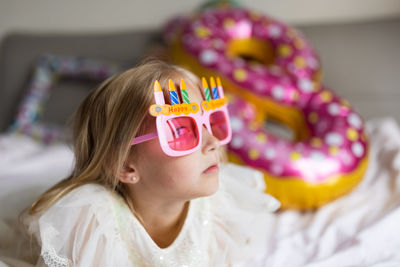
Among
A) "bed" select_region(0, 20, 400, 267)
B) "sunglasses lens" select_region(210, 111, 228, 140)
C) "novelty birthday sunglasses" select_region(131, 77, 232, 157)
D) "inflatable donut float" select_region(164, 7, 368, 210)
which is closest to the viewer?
"novelty birthday sunglasses" select_region(131, 77, 232, 157)

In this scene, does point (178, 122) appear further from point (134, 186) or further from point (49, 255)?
point (49, 255)

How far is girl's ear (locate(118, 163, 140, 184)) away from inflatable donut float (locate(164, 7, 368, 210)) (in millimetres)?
516

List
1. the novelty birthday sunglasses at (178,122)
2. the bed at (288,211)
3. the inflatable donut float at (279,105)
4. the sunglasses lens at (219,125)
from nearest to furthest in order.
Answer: the novelty birthday sunglasses at (178,122) < the sunglasses lens at (219,125) < the bed at (288,211) < the inflatable donut float at (279,105)

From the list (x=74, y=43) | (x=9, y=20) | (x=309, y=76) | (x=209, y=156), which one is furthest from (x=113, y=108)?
(x=9, y=20)

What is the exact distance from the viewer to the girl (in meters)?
0.77

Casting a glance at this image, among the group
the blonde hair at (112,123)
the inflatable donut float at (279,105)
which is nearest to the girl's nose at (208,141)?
the blonde hair at (112,123)

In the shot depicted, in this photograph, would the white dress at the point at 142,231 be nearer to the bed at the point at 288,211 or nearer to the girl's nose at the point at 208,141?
the bed at the point at 288,211

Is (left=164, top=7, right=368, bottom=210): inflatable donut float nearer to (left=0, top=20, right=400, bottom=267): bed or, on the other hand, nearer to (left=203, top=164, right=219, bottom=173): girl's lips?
(left=0, top=20, right=400, bottom=267): bed

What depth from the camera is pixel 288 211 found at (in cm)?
124

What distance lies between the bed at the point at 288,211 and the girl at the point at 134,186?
0.19 meters

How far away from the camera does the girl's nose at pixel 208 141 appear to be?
0.80 metres

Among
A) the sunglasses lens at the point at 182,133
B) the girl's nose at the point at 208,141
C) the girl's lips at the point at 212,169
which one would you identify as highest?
the sunglasses lens at the point at 182,133

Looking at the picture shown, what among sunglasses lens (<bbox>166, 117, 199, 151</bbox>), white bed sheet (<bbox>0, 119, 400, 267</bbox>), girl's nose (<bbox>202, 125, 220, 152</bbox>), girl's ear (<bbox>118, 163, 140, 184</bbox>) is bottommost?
white bed sheet (<bbox>0, 119, 400, 267</bbox>)

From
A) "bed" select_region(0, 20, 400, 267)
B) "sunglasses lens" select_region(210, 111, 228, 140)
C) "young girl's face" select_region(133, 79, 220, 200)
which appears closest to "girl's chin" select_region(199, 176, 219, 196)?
"young girl's face" select_region(133, 79, 220, 200)
